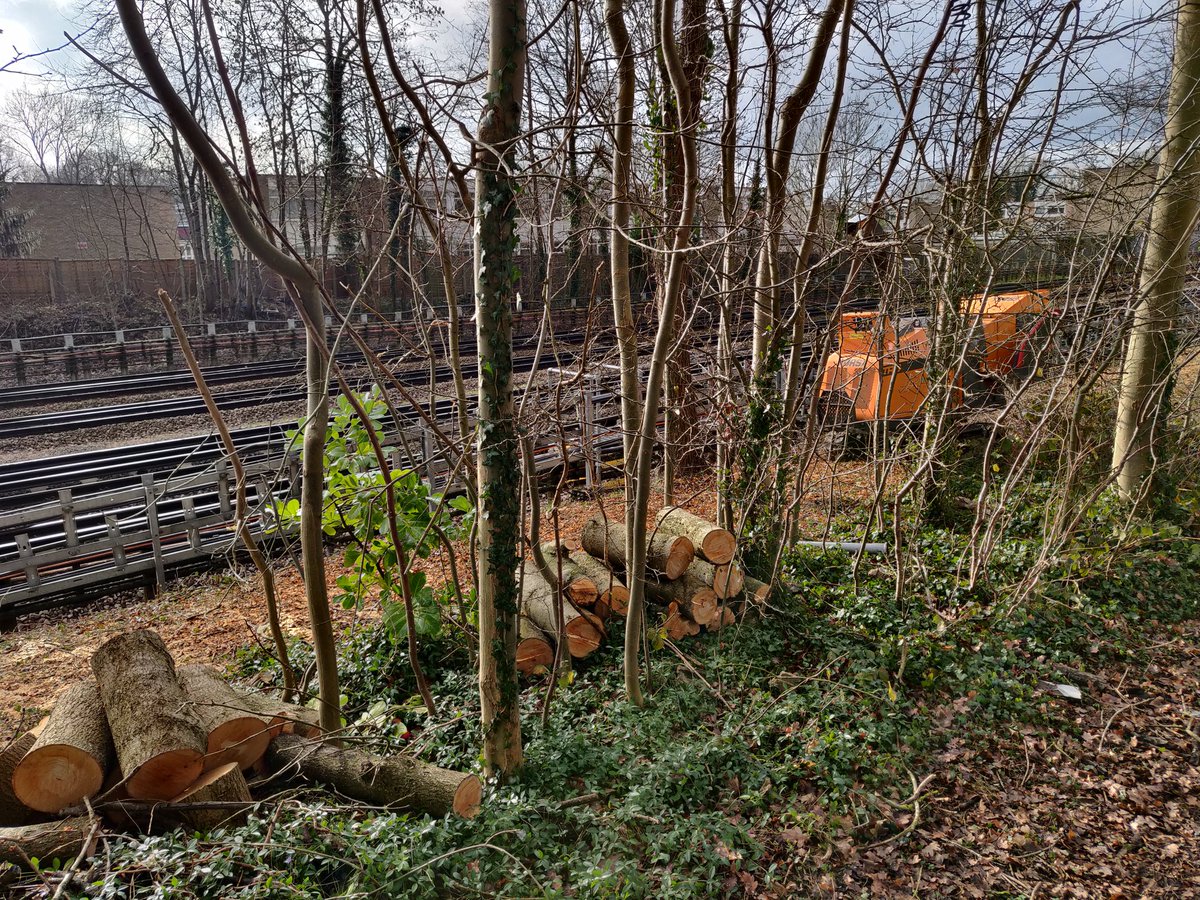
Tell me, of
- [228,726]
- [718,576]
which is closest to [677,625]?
[718,576]

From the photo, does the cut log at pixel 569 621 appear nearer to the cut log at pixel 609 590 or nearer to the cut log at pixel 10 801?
the cut log at pixel 609 590

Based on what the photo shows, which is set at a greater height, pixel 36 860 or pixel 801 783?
pixel 36 860

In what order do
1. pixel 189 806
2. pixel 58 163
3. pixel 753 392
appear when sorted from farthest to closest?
pixel 58 163 < pixel 753 392 < pixel 189 806

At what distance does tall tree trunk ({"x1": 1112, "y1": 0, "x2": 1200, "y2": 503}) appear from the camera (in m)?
6.77

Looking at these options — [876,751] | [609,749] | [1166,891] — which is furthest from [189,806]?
[1166,891]

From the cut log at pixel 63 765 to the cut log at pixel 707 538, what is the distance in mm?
3863

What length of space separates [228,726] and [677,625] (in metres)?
3.27

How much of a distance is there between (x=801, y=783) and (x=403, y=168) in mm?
4125

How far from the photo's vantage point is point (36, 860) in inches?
118

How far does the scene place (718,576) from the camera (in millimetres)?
5883

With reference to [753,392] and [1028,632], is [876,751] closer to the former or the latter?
[1028,632]

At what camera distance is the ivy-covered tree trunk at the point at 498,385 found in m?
3.37

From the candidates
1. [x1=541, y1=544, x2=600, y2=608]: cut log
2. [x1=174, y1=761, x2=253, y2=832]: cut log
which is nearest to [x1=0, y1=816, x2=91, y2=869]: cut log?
[x1=174, y1=761, x2=253, y2=832]: cut log

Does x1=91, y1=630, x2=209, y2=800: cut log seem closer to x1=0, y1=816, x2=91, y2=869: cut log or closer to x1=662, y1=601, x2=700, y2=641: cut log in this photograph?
x1=0, y1=816, x2=91, y2=869: cut log
